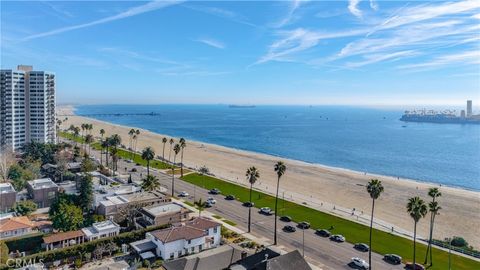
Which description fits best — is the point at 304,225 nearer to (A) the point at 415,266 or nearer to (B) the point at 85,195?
(A) the point at 415,266

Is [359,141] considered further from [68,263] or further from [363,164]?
[68,263]

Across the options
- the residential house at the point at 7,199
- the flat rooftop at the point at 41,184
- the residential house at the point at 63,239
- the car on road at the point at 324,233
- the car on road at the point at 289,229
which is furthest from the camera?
the flat rooftop at the point at 41,184

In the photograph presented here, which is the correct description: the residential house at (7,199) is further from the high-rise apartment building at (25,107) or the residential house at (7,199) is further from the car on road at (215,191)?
the high-rise apartment building at (25,107)

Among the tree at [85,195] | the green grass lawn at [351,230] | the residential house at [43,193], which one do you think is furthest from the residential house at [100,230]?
the green grass lawn at [351,230]

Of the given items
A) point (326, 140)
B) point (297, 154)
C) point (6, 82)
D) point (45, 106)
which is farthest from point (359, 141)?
point (6, 82)

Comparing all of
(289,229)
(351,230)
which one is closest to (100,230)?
(289,229)

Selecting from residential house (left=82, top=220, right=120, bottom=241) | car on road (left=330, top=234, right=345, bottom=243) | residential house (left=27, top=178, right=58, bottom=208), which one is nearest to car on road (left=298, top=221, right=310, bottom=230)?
car on road (left=330, top=234, right=345, bottom=243)
